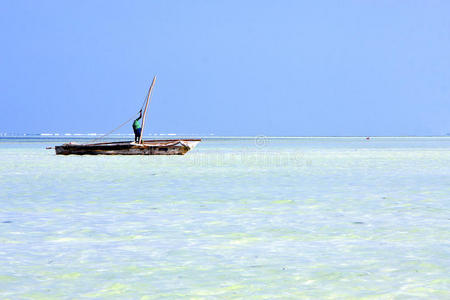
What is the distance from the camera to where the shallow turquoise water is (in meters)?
6.52

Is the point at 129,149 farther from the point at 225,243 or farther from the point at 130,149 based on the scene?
the point at 225,243

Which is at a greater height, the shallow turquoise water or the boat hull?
the boat hull

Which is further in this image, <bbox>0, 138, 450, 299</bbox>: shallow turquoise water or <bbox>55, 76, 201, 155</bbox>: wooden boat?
<bbox>55, 76, 201, 155</bbox>: wooden boat

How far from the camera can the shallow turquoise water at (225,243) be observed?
6.52m

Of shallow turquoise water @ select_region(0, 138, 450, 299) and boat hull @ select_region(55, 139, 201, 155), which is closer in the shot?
shallow turquoise water @ select_region(0, 138, 450, 299)

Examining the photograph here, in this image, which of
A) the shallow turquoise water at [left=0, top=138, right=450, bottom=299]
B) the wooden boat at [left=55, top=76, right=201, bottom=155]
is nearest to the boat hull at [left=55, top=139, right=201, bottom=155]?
the wooden boat at [left=55, top=76, right=201, bottom=155]

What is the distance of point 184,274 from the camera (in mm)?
7047

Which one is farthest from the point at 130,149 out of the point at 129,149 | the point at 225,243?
the point at 225,243

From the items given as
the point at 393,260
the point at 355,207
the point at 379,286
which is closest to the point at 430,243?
the point at 393,260

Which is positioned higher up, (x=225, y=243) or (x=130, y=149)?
(x=130, y=149)

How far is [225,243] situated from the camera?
8.92 metres

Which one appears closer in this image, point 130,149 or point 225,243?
point 225,243

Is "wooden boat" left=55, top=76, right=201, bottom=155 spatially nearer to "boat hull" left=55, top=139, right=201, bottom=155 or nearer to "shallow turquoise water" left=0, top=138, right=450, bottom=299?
"boat hull" left=55, top=139, right=201, bottom=155

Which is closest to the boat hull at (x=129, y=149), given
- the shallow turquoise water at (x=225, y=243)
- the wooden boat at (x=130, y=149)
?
the wooden boat at (x=130, y=149)
